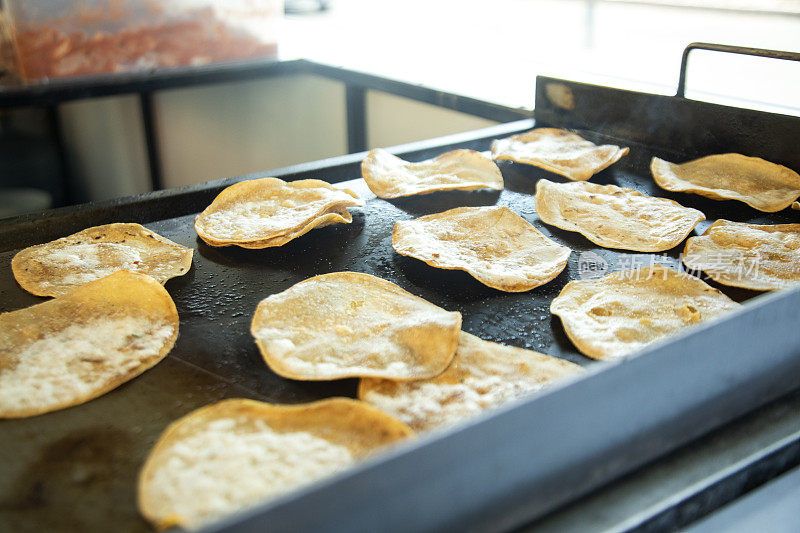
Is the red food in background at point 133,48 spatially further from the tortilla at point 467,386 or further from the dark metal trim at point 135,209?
the tortilla at point 467,386

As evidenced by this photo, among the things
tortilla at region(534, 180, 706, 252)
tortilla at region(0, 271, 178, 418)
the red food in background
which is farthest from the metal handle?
the red food in background

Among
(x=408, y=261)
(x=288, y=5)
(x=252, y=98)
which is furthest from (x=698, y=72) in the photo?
(x=288, y=5)

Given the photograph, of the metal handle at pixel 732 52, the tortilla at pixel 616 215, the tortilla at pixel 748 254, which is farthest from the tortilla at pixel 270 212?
the metal handle at pixel 732 52

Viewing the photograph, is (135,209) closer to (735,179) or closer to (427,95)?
(427,95)

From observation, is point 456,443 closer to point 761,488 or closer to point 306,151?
point 761,488

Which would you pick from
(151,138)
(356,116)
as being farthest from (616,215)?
(151,138)
